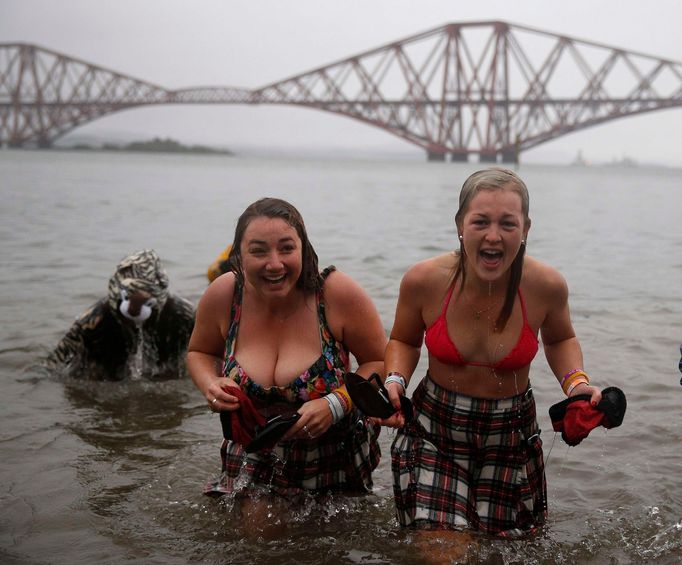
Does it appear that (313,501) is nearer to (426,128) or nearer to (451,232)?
(451,232)

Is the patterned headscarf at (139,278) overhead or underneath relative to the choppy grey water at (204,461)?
overhead

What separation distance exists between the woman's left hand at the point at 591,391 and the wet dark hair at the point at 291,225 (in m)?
0.98

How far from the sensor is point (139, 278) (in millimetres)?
5449

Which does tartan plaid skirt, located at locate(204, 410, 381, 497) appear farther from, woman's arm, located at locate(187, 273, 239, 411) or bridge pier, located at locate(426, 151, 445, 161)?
bridge pier, located at locate(426, 151, 445, 161)

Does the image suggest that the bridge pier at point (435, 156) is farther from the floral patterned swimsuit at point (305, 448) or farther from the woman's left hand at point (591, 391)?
the woman's left hand at point (591, 391)

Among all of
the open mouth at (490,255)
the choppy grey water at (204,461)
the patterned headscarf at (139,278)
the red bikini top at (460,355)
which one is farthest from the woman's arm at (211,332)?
the patterned headscarf at (139,278)

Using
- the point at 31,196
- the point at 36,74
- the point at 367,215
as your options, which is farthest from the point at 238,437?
the point at 36,74

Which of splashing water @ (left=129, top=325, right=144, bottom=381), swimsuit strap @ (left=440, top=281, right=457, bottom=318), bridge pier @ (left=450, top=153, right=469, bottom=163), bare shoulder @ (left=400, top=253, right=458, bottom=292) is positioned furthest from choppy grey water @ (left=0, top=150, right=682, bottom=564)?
bridge pier @ (left=450, top=153, right=469, bottom=163)

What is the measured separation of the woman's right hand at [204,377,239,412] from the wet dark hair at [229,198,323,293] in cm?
44

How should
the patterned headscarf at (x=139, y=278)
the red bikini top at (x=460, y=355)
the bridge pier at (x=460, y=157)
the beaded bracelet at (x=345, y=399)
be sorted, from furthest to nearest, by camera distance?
the bridge pier at (x=460, y=157), the patterned headscarf at (x=139, y=278), the beaded bracelet at (x=345, y=399), the red bikini top at (x=460, y=355)

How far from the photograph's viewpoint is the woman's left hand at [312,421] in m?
3.00

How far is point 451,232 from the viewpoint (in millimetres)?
19109

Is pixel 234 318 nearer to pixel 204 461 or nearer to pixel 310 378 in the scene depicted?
pixel 310 378

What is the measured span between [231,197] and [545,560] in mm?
28101
